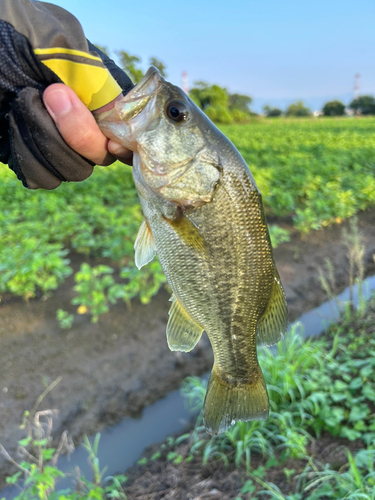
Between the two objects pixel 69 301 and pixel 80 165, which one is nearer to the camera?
pixel 80 165

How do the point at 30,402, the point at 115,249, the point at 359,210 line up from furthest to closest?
1. the point at 359,210
2. the point at 115,249
3. the point at 30,402

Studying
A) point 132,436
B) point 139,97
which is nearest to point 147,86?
point 139,97

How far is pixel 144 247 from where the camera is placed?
5.32ft

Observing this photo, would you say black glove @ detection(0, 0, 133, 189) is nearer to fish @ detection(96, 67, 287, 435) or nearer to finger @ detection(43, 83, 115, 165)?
finger @ detection(43, 83, 115, 165)

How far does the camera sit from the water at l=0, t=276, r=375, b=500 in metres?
3.09

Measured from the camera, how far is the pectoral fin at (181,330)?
166 centimetres

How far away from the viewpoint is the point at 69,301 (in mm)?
4664

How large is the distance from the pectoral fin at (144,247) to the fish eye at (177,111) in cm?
48

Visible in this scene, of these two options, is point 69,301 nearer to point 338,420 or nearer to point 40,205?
point 40,205

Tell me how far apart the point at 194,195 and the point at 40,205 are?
5.29 metres

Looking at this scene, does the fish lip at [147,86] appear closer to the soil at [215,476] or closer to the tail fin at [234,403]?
the tail fin at [234,403]

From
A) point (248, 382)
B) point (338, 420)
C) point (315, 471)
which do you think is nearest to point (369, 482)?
point (315, 471)

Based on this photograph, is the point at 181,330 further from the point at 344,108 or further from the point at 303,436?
the point at 344,108

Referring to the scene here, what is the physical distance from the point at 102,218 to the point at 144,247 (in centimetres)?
405
